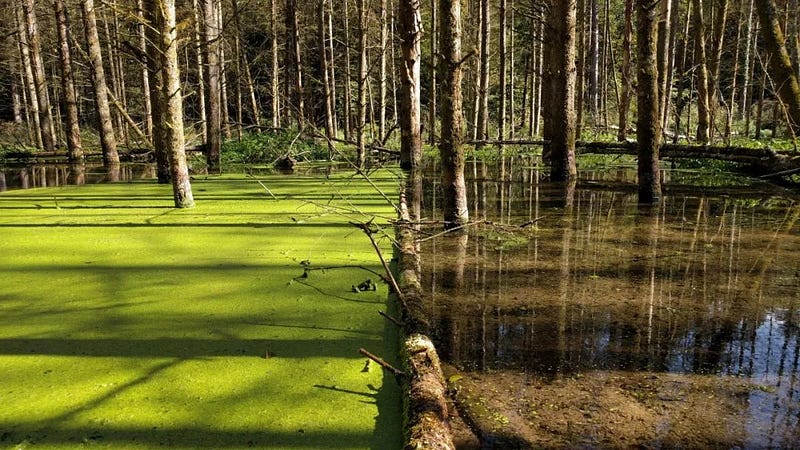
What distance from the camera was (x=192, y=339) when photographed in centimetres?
313

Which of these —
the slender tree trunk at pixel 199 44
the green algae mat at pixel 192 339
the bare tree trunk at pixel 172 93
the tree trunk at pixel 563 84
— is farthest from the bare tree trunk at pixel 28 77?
the green algae mat at pixel 192 339

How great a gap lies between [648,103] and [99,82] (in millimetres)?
12766

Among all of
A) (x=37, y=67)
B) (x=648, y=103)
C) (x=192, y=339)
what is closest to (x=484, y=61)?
(x=648, y=103)

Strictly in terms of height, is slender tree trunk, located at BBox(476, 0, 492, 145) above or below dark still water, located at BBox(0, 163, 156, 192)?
above

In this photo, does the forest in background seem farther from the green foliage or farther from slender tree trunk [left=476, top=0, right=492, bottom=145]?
the green foliage

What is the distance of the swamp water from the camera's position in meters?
2.56

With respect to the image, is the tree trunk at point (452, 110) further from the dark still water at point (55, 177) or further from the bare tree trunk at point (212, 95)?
the dark still water at point (55, 177)

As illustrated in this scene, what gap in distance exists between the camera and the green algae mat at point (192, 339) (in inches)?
87.7

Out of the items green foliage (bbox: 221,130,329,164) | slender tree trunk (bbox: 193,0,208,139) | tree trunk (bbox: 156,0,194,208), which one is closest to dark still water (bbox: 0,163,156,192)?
slender tree trunk (bbox: 193,0,208,139)

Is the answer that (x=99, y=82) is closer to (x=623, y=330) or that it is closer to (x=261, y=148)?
(x=261, y=148)

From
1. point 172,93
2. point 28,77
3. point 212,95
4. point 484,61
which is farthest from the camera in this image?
point 28,77

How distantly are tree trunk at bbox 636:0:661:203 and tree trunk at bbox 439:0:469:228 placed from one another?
350 centimetres

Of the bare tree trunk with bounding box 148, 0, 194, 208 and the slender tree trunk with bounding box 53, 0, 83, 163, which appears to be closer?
the bare tree trunk with bounding box 148, 0, 194, 208

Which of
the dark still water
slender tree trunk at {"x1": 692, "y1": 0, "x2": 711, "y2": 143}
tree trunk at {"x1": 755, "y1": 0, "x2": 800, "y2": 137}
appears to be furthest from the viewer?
slender tree trunk at {"x1": 692, "y1": 0, "x2": 711, "y2": 143}
